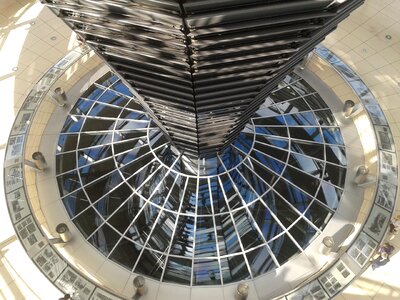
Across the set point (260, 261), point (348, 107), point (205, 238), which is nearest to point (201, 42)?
point (205, 238)

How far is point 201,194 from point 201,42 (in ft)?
28.9

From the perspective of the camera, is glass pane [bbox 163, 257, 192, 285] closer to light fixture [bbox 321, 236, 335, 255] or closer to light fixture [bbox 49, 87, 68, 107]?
light fixture [bbox 321, 236, 335, 255]

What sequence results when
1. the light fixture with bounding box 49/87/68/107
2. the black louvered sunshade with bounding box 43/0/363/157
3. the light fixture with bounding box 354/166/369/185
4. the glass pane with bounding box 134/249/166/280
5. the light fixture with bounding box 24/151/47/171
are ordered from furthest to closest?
1. the light fixture with bounding box 49/87/68/107
2. the light fixture with bounding box 24/151/47/171
3. the light fixture with bounding box 354/166/369/185
4. the glass pane with bounding box 134/249/166/280
5. the black louvered sunshade with bounding box 43/0/363/157

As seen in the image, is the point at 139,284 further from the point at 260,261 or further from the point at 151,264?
the point at 260,261

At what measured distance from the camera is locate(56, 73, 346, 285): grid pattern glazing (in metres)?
14.5

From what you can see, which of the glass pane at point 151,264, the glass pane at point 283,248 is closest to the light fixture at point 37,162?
the glass pane at point 151,264

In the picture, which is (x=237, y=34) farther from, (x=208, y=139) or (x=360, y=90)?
(x=360, y=90)

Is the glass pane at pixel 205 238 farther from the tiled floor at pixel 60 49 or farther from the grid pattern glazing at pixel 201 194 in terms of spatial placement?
the tiled floor at pixel 60 49

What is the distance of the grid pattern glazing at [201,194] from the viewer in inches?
571

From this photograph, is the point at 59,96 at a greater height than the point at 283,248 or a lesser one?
greater

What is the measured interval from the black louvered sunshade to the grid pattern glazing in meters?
4.82

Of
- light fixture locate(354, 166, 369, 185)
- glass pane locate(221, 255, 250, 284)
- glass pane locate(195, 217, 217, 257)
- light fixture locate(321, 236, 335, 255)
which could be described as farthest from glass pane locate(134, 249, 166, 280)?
light fixture locate(354, 166, 369, 185)

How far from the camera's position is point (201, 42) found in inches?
286

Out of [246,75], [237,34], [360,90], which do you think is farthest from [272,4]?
[360,90]
